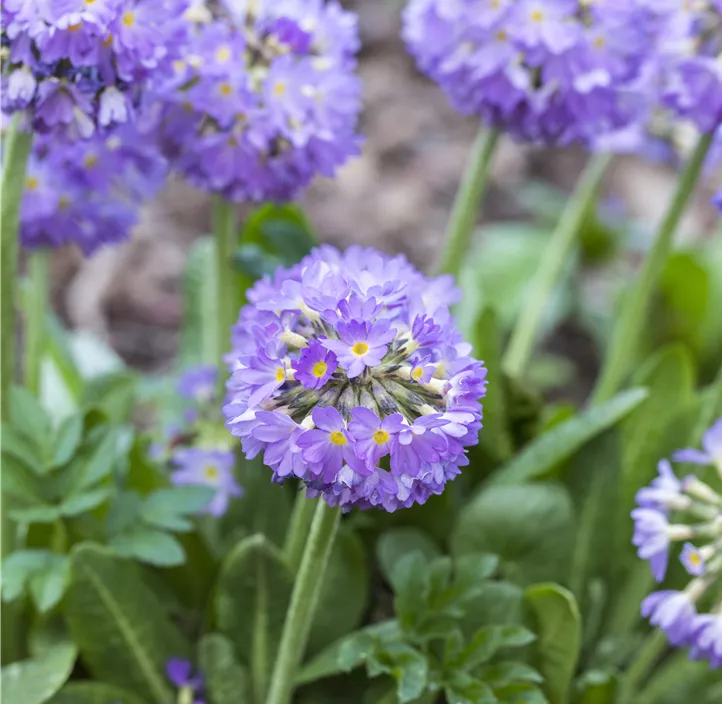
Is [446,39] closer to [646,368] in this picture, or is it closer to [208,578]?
[646,368]

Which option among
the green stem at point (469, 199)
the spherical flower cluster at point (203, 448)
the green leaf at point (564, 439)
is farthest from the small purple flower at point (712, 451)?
the spherical flower cluster at point (203, 448)

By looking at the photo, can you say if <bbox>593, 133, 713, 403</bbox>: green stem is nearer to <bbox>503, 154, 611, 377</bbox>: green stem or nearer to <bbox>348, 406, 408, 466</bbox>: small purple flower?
<bbox>503, 154, 611, 377</bbox>: green stem

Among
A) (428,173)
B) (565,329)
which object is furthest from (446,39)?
(428,173)

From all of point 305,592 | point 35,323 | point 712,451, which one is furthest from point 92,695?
point 712,451

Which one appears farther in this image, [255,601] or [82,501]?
[255,601]

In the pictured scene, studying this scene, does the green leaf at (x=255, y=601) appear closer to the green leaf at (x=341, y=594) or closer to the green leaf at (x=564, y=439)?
the green leaf at (x=341, y=594)

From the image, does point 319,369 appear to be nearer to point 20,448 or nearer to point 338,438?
point 338,438
